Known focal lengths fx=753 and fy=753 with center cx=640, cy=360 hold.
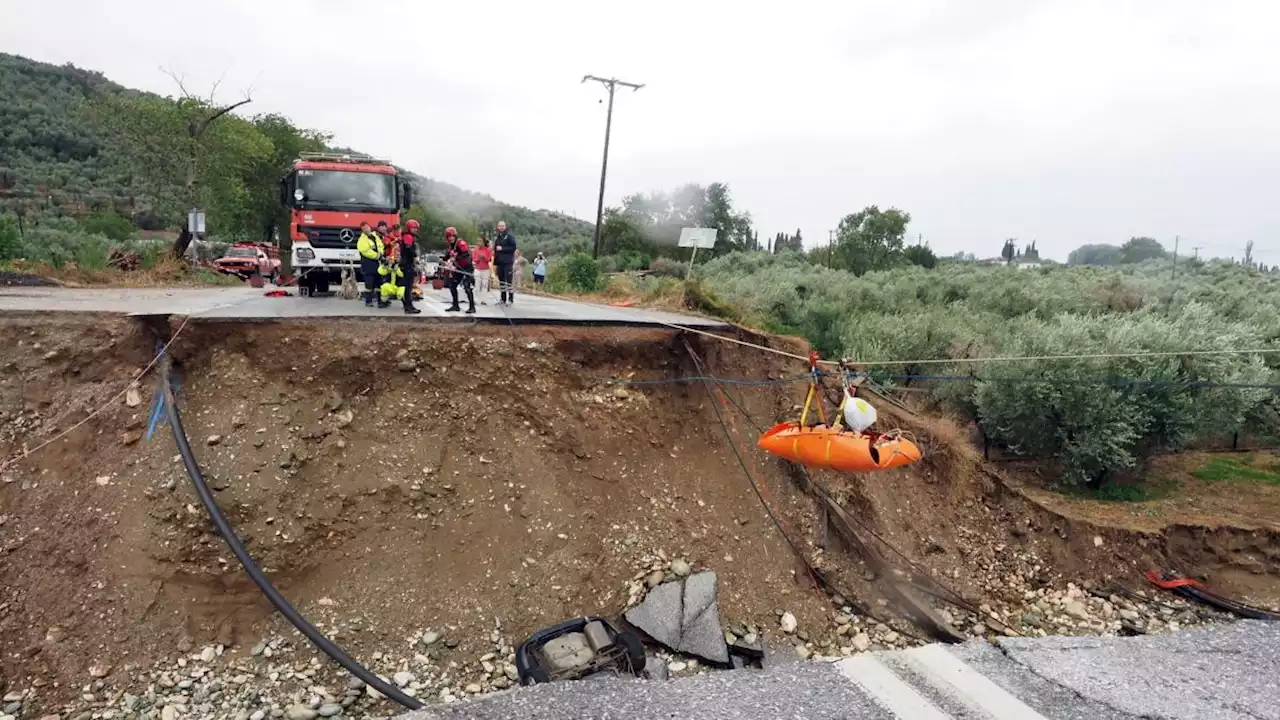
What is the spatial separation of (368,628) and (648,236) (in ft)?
136

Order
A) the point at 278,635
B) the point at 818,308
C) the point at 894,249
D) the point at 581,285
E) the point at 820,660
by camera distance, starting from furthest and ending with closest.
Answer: the point at 894,249 < the point at 581,285 < the point at 818,308 < the point at 820,660 < the point at 278,635

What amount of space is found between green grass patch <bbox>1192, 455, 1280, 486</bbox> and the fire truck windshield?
57.0ft

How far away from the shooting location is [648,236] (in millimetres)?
48094

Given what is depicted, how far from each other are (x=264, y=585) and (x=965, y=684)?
24.3ft

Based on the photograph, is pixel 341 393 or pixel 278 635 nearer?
pixel 278 635

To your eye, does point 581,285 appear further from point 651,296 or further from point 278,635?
point 278,635

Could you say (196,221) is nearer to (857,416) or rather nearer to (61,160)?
(857,416)

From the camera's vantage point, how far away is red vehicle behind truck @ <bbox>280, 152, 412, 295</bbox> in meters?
15.6

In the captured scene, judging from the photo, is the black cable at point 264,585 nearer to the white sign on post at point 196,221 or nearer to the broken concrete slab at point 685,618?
the broken concrete slab at point 685,618

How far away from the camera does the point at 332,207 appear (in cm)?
1603

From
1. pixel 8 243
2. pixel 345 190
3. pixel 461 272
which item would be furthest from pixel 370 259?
pixel 8 243

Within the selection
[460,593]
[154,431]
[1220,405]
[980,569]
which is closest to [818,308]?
[1220,405]

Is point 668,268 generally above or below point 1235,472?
above

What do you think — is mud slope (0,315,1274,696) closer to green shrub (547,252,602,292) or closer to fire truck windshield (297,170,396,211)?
fire truck windshield (297,170,396,211)
